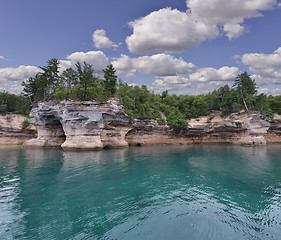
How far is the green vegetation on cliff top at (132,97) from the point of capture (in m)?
30.0

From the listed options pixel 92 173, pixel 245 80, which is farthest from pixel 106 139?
pixel 245 80

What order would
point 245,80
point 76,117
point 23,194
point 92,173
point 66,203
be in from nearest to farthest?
point 66,203 < point 23,194 < point 92,173 < point 76,117 < point 245,80

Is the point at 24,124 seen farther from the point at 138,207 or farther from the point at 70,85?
the point at 138,207

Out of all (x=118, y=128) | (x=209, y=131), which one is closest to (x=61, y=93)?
(x=118, y=128)

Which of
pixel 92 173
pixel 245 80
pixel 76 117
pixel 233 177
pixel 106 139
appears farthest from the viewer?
pixel 245 80

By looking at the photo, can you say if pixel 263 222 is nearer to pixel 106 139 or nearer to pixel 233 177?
pixel 233 177

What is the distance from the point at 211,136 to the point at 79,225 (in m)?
41.5

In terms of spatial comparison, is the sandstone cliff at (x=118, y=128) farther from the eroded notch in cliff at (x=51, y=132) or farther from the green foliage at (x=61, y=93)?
the green foliage at (x=61, y=93)

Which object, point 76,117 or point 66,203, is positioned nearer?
point 66,203

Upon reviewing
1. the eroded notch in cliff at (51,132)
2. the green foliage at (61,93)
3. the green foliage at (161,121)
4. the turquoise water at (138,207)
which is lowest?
the turquoise water at (138,207)

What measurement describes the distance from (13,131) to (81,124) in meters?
Result: 20.5

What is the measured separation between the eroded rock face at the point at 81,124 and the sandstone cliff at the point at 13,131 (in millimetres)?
6345

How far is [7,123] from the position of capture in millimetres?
35781

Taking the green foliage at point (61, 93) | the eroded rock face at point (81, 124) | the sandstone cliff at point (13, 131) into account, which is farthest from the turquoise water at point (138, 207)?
the sandstone cliff at point (13, 131)
